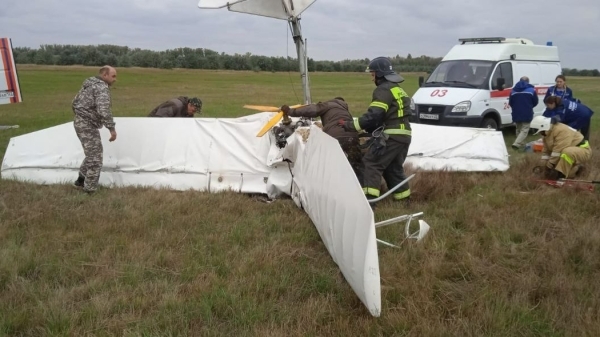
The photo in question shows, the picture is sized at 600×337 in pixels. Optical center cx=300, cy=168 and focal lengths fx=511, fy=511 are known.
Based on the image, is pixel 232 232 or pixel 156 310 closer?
pixel 156 310

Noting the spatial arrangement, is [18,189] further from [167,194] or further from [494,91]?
[494,91]

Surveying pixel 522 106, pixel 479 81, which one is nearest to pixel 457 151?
pixel 522 106

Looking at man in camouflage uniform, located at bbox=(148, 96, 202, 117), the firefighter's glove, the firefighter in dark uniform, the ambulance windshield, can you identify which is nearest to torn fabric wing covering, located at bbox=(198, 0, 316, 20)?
man in camouflage uniform, located at bbox=(148, 96, 202, 117)

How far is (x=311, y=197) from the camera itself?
16.7 feet

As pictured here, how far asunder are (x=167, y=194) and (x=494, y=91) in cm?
806

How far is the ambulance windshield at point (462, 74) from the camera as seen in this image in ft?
37.8

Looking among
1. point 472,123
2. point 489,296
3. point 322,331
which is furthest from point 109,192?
point 472,123

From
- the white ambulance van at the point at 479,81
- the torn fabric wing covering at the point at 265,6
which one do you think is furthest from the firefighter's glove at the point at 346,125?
the white ambulance van at the point at 479,81

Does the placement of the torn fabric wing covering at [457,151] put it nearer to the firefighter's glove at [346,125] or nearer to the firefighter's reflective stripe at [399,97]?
the firefighter's glove at [346,125]

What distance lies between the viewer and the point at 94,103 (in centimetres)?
643

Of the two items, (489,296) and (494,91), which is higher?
(494,91)

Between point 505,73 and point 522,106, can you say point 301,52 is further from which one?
point 505,73

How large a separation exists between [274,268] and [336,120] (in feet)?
9.42

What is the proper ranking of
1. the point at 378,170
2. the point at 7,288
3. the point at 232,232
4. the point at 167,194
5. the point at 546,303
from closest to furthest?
the point at 546,303 → the point at 7,288 → the point at 232,232 → the point at 378,170 → the point at 167,194
